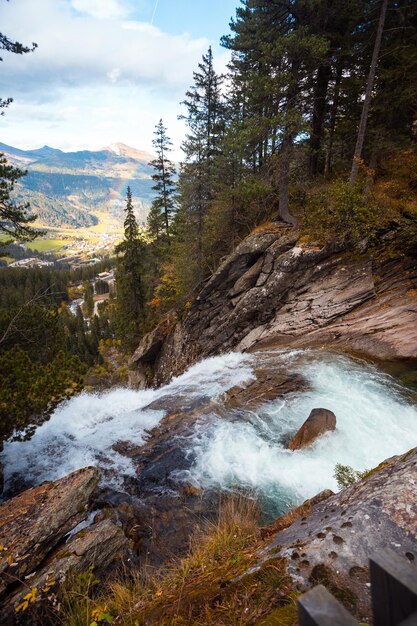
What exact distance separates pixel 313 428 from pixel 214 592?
5.80m

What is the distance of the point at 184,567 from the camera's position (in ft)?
14.2

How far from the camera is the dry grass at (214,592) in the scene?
9.70ft

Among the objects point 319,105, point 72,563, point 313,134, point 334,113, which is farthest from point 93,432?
point 334,113

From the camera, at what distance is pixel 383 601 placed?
1314 mm

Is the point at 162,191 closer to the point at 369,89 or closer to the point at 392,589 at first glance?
the point at 369,89

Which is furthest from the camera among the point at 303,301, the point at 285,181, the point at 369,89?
the point at 285,181

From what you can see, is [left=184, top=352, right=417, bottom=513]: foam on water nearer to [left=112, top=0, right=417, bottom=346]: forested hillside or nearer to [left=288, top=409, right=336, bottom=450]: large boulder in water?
[left=288, top=409, right=336, bottom=450]: large boulder in water

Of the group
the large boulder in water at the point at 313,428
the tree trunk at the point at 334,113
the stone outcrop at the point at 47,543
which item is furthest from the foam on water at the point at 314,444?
the tree trunk at the point at 334,113

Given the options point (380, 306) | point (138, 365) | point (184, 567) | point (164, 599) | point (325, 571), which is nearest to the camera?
point (325, 571)

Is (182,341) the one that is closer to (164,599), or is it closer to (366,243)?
(366,243)

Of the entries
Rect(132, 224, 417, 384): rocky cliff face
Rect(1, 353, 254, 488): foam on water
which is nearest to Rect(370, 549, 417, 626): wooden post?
Rect(1, 353, 254, 488): foam on water

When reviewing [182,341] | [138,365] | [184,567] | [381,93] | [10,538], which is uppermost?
[381,93]

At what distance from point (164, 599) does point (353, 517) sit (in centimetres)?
256

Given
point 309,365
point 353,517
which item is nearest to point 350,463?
point 353,517
